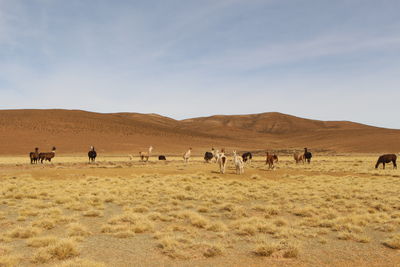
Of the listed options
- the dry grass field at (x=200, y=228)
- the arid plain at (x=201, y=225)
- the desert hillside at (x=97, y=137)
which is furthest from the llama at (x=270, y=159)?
the desert hillside at (x=97, y=137)

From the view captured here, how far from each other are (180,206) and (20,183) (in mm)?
11511

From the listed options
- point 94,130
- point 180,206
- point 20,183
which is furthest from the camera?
point 94,130

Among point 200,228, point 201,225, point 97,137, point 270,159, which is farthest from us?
point 97,137

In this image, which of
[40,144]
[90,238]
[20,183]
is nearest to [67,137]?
[40,144]

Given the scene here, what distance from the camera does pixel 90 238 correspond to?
28.8 ft

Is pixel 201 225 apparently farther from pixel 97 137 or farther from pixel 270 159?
pixel 97 137

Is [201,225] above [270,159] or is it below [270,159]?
below

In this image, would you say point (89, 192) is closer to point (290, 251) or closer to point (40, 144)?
point (290, 251)

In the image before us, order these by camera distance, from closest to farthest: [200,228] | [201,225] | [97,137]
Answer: [200,228]
[201,225]
[97,137]

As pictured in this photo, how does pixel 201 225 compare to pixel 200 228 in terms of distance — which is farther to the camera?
pixel 201 225

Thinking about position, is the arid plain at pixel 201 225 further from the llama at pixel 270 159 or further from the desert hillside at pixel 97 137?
the desert hillside at pixel 97 137

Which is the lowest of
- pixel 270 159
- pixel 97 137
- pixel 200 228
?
pixel 200 228

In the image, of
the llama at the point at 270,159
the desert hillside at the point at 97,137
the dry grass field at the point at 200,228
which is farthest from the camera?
the desert hillside at the point at 97,137

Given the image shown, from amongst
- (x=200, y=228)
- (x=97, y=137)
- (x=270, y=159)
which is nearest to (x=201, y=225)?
(x=200, y=228)
